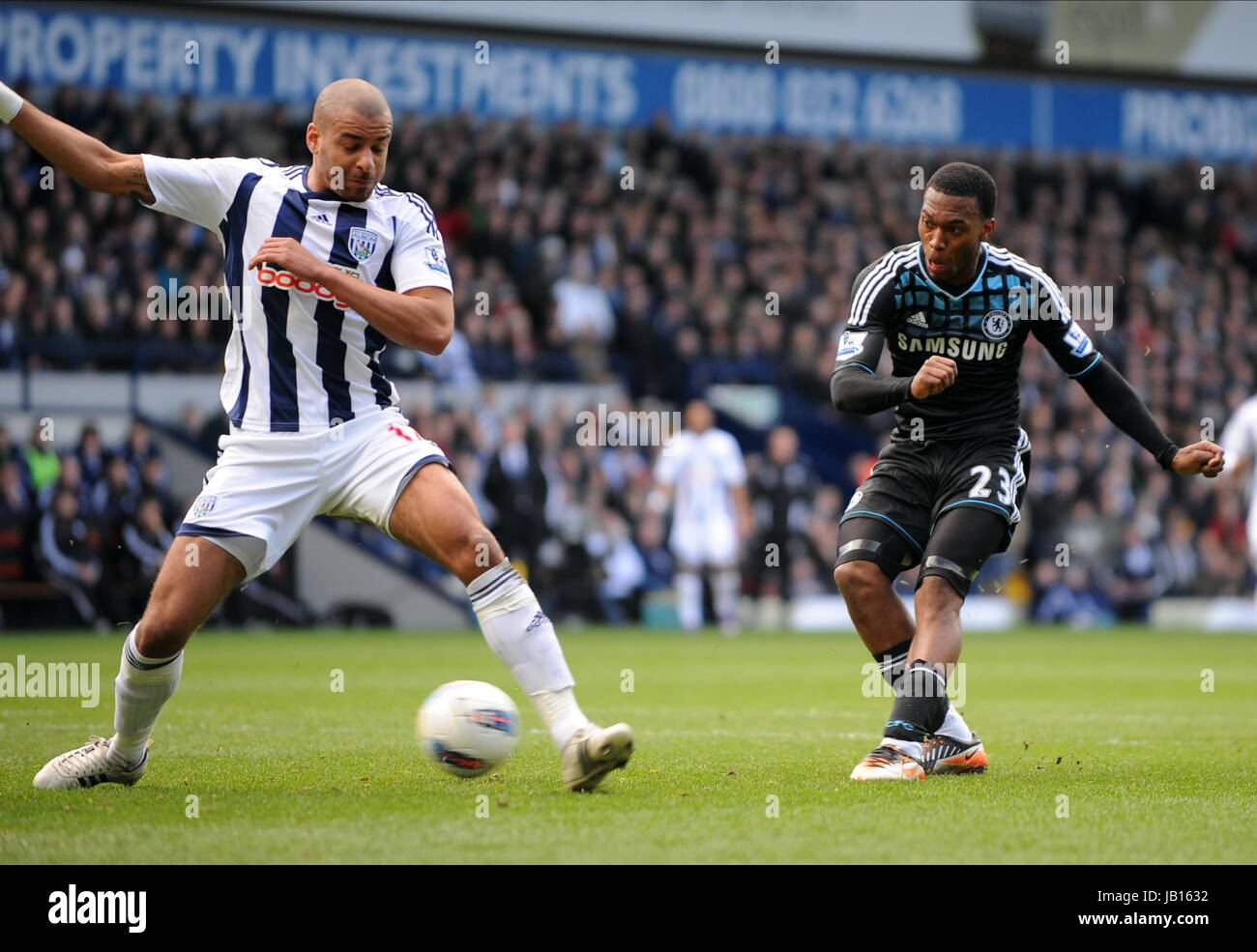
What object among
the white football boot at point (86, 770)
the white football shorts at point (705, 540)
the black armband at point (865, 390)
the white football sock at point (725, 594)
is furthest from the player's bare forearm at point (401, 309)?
the white football sock at point (725, 594)

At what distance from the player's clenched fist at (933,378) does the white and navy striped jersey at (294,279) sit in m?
1.68

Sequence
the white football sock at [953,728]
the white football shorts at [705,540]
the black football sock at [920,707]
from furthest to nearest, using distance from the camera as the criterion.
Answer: the white football shorts at [705,540]
the white football sock at [953,728]
the black football sock at [920,707]

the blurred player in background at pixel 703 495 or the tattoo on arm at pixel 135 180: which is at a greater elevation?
the tattoo on arm at pixel 135 180

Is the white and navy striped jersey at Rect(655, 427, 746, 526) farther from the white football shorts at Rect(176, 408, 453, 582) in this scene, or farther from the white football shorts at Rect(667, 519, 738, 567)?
the white football shorts at Rect(176, 408, 453, 582)

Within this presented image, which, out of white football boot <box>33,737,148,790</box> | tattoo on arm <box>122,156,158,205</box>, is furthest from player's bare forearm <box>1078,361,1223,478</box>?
white football boot <box>33,737,148,790</box>

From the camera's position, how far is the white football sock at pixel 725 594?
17984 mm

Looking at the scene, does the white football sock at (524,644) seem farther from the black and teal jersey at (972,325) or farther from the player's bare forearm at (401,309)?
the black and teal jersey at (972,325)

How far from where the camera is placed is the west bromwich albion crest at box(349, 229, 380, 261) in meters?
5.59

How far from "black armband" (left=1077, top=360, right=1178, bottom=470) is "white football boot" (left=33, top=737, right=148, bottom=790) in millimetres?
3950

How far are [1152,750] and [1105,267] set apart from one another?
64.0 feet

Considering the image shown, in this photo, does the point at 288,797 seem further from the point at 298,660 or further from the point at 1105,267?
the point at 1105,267

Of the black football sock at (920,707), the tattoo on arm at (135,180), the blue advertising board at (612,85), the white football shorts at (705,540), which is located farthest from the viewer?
the blue advertising board at (612,85)

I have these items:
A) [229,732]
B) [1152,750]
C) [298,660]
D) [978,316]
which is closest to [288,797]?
[229,732]

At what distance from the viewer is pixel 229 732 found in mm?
7680
